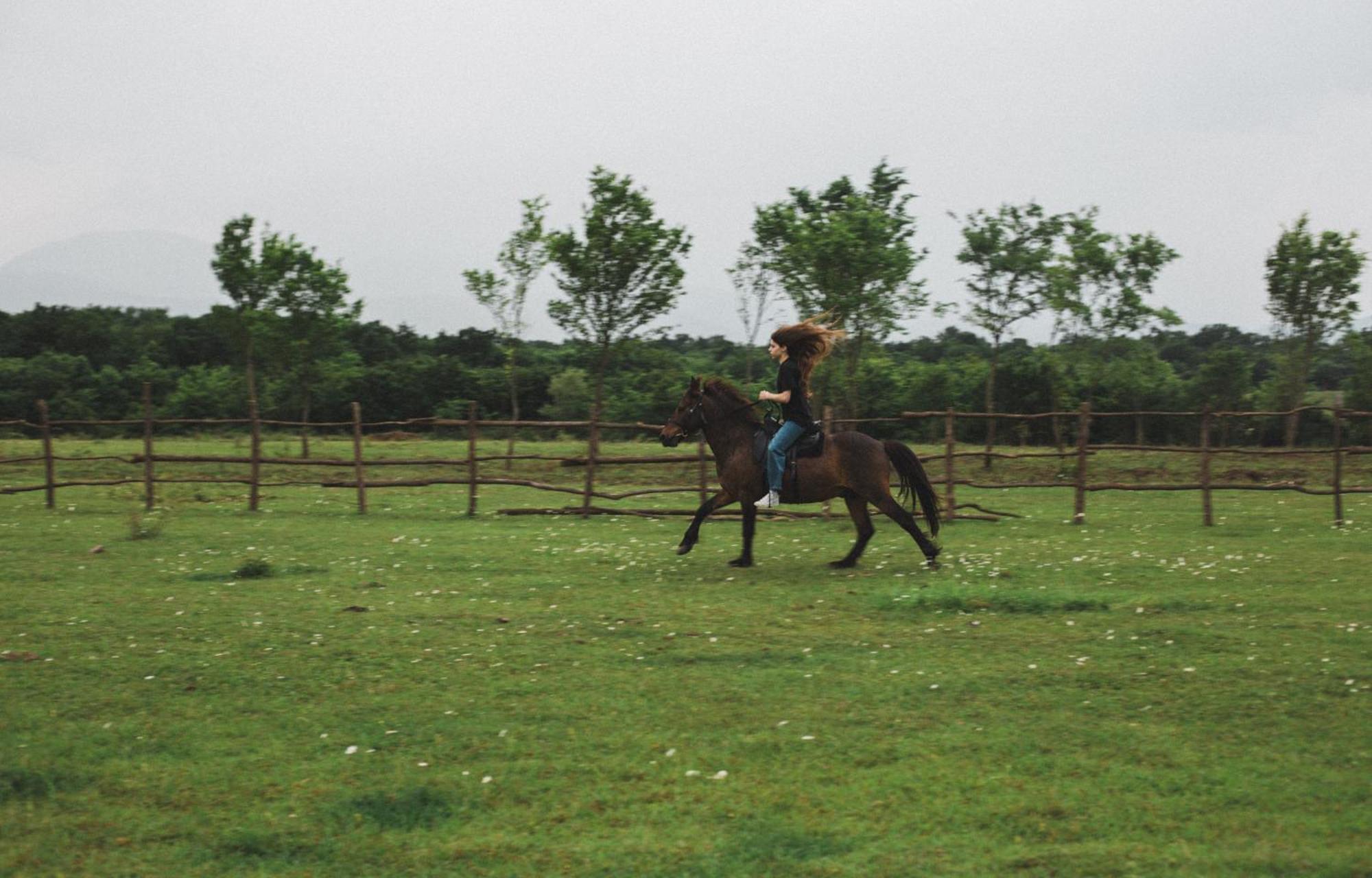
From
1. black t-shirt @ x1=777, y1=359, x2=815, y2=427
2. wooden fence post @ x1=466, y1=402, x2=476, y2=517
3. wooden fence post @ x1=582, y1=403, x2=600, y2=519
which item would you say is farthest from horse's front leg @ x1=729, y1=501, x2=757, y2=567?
wooden fence post @ x1=466, y1=402, x2=476, y2=517

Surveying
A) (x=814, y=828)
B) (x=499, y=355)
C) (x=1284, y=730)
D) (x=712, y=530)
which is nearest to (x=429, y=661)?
(x=814, y=828)

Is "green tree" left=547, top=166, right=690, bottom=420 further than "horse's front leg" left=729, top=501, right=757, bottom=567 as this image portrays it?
Yes

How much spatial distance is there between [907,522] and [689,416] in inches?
94.2

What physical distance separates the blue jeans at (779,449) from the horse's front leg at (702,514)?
473 mm

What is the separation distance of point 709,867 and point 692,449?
26639 mm

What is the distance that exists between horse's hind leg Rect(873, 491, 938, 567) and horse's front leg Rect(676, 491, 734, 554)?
1446 millimetres

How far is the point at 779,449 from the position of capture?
401 inches

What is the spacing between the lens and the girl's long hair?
9.85 metres

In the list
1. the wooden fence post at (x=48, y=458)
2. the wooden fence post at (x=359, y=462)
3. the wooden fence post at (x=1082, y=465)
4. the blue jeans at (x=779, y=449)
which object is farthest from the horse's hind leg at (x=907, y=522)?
the wooden fence post at (x=48, y=458)

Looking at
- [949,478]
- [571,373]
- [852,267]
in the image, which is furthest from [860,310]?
[571,373]

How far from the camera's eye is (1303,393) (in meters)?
33.5

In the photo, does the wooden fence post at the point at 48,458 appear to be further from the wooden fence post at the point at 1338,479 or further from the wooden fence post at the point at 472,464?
the wooden fence post at the point at 1338,479

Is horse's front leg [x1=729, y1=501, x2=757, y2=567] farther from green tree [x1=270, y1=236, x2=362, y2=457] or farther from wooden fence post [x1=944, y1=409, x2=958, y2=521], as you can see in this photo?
green tree [x1=270, y1=236, x2=362, y2=457]

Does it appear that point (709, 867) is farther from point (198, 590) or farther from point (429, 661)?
point (198, 590)
